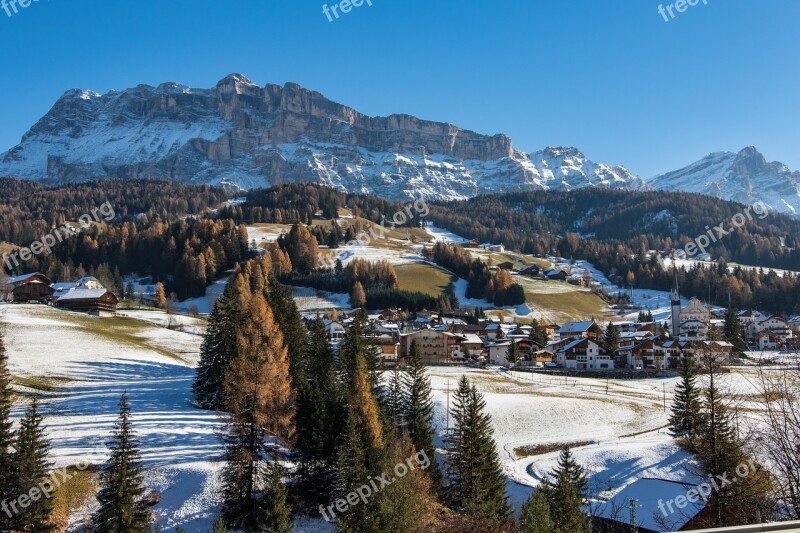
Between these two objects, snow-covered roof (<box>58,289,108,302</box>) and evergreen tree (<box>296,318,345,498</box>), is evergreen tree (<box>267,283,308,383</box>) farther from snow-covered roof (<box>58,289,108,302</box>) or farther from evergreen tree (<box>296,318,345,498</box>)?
snow-covered roof (<box>58,289,108,302</box>)

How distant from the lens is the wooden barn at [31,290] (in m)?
116

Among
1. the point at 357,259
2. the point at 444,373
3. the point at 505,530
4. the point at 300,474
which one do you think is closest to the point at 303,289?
the point at 357,259

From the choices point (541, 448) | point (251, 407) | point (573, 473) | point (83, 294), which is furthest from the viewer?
point (83, 294)

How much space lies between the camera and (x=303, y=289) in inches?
6604

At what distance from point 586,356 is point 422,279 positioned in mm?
83712

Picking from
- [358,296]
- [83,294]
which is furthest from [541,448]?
[358,296]

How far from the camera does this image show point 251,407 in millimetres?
36250

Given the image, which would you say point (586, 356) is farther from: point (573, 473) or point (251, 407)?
point (251, 407)

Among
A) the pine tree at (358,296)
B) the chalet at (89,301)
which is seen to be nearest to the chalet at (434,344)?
the pine tree at (358,296)

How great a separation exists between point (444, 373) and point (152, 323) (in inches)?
2078

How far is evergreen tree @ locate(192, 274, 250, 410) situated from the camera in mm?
53906

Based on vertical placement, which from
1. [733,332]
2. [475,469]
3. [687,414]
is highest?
[733,332]

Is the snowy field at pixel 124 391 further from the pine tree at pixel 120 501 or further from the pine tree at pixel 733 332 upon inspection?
the pine tree at pixel 733 332

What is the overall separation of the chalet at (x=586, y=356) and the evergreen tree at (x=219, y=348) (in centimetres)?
6901
